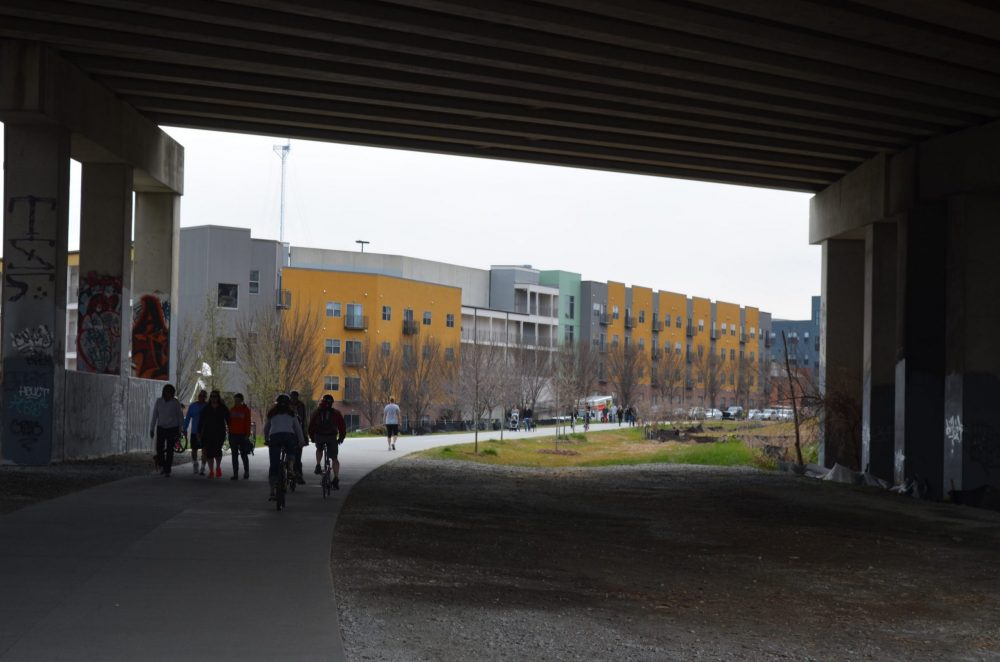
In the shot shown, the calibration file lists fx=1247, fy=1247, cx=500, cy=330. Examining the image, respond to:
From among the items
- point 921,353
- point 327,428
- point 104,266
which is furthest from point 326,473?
point 921,353

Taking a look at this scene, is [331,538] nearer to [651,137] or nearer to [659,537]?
[659,537]

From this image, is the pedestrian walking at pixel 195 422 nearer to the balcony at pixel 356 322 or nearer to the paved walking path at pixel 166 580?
the paved walking path at pixel 166 580

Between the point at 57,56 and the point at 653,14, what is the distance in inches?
460

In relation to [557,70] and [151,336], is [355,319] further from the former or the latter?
[557,70]

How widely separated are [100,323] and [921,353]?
61.9 feet

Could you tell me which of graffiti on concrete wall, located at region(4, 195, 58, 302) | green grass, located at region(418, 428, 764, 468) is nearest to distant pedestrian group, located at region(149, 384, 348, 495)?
graffiti on concrete wall, located at region(4, 195, 58, 302)

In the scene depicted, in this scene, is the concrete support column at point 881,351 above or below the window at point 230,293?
below

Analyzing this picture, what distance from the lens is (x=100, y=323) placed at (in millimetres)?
28766

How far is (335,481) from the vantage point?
2091 cm

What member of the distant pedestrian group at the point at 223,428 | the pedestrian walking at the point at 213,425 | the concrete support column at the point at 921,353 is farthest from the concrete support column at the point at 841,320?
the pedestrian walking at the point at 213,425

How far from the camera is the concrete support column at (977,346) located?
84.9ft

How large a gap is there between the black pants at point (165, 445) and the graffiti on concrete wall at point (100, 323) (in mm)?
6643

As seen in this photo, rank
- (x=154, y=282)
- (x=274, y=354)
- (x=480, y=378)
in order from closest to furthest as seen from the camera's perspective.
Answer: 1. (x=154, y=282)
2. (x=274, y=354)
3. (x=480, y=378)

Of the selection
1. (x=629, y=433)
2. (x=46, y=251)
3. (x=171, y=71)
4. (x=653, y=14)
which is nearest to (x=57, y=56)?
(x=171, y=71)
